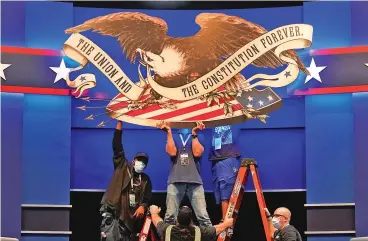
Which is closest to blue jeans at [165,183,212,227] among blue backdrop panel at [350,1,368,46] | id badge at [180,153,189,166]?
id badge at [180,153,189,166]

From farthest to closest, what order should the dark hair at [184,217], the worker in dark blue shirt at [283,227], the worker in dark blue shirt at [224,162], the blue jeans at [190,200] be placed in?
the worker in dark blue shirt at [224,162]
the blue jeans at [190,200]
the dark hair at [184,217]
the worker in dark blue shirt at [283,227]

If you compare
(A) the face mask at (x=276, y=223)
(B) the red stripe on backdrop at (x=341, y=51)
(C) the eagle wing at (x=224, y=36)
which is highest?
(C) the eagle wing at (x=224, y=36)

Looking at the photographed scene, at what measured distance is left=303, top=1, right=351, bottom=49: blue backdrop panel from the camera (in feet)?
35.1

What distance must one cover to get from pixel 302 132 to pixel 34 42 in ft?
11.0

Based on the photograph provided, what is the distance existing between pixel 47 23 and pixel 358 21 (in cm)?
368

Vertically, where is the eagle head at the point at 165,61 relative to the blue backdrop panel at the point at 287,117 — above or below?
above

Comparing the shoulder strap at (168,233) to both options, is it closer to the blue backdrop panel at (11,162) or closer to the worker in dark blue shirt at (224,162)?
the worker in dark blue shirt at (224,162)

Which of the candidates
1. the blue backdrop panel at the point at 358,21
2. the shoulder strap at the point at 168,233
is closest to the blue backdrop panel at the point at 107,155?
the shoulder strap at the point at 168,233

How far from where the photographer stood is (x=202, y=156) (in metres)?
11.0

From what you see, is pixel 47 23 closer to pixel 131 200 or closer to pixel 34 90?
pixel 34 90

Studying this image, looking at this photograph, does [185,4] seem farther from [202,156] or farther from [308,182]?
[308,182]

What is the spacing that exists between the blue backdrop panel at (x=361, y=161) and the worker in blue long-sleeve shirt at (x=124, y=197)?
2.38 metres

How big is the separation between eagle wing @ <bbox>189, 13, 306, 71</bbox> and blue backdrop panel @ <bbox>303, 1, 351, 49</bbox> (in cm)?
56

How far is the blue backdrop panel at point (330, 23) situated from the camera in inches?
421
